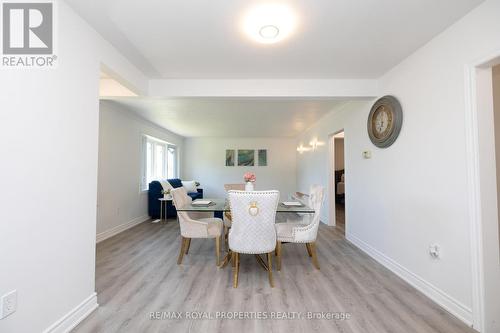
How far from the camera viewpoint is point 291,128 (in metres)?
6.00

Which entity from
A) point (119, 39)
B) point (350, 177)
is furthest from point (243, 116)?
point (119, 39)

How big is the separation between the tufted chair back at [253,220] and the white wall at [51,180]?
4.03 ft

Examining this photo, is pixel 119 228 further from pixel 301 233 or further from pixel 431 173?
pixel 431 173

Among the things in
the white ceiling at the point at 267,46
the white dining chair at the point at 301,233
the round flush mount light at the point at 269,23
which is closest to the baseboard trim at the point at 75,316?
the white dining chair at the point at 301,233

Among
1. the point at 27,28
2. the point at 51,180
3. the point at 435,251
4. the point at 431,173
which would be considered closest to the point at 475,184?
the point at 431,173

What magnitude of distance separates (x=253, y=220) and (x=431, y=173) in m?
1.72

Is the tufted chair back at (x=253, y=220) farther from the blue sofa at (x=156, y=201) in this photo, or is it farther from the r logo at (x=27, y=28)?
the blue sofa at (x=156, y=201)

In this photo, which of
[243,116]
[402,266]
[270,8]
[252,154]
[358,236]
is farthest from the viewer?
[252,154]

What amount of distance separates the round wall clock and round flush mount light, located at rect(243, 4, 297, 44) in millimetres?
1513

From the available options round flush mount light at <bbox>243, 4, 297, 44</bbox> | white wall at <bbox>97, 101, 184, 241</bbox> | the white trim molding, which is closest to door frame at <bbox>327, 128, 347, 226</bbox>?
the white trim molding

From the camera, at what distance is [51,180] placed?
1.41m

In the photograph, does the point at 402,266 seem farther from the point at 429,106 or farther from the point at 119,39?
the point at 119,39

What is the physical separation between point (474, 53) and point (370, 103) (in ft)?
4.53

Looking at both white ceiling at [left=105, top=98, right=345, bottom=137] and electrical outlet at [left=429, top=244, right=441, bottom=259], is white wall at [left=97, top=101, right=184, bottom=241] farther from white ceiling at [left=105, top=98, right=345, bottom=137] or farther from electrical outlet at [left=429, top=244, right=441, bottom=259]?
electrical outlet at [left=429, top=244, right=441, bottom=259]
